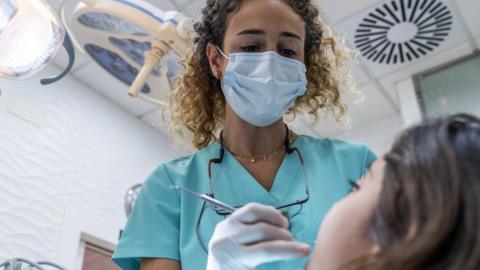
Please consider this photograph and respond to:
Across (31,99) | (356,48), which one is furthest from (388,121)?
(31,99)

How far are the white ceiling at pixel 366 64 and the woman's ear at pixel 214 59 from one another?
1.29 m

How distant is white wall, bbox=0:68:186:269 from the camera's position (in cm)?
253

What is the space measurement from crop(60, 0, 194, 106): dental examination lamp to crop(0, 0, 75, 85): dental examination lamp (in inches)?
12.3

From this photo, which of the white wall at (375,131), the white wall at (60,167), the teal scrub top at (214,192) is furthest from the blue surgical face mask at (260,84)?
the white wall at (375,131)

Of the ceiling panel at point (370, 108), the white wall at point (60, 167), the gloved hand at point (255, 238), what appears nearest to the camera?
the gloved hand at point (255, 238)

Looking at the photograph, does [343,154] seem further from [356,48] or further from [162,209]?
[356,48]

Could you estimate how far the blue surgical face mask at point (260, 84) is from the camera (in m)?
1.23

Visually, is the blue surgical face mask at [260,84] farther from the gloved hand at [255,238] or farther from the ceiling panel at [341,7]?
the ceiling panel at [341,7]

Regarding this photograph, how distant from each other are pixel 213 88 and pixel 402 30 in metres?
1.62

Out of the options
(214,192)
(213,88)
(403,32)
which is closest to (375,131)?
(403,32)

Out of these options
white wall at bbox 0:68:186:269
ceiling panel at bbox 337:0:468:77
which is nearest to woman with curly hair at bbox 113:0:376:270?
ceiling panel at bbox 337:0:468:77

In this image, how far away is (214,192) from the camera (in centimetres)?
116

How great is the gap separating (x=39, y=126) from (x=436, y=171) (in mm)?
2583

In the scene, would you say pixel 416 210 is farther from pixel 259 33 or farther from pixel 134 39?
pixel 134 39
